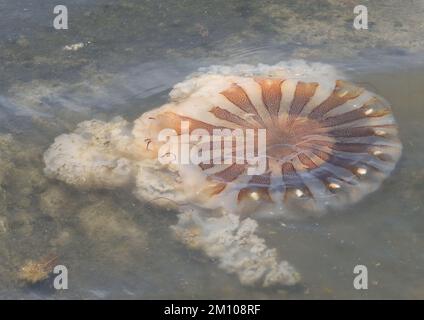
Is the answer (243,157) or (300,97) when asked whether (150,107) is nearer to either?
(243,157)

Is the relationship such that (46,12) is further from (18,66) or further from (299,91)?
(299,91)

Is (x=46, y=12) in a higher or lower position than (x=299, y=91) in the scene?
higher

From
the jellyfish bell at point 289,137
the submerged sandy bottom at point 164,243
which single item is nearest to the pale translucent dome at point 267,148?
the jellyfish bell at point 289,137

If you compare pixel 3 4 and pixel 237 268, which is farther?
pixel 3 4

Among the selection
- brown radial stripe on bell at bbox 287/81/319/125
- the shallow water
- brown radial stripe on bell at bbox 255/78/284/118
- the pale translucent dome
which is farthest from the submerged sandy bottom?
brown radial stripe on bell at bbox 255/78/284/118

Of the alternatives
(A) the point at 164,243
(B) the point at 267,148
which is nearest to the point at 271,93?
(B) the point at 267,148

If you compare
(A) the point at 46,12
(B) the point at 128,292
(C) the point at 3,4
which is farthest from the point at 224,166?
(C) the point at 3,4
